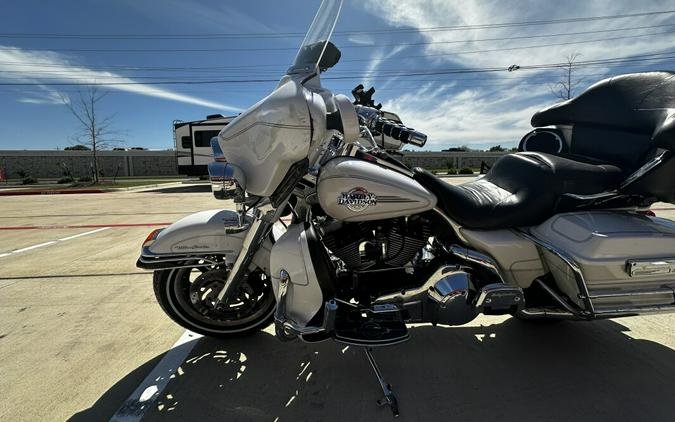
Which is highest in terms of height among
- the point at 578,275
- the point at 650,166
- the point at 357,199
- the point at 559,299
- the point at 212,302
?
the point at 650,166

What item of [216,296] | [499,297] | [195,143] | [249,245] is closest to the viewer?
[499,297]

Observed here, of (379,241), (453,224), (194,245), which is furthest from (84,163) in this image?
(453,224)

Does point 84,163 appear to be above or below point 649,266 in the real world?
above

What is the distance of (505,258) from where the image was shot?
→ 207cm

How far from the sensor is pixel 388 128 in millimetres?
2006

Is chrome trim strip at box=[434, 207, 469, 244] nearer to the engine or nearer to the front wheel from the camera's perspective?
the engine

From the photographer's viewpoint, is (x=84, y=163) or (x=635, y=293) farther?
(x=84, y=163)

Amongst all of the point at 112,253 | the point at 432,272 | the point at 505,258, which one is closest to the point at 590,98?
the point at 505,258

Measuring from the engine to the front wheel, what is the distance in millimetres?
709

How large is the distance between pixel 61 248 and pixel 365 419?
558cm

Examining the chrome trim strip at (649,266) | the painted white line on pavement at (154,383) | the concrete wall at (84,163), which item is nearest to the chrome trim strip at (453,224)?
the chrome trim strip at (649,266)

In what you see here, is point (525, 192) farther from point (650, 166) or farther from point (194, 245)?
point (194, 245)

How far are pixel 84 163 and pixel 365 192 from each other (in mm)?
42459

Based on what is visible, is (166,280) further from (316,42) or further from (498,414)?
(498,414)
